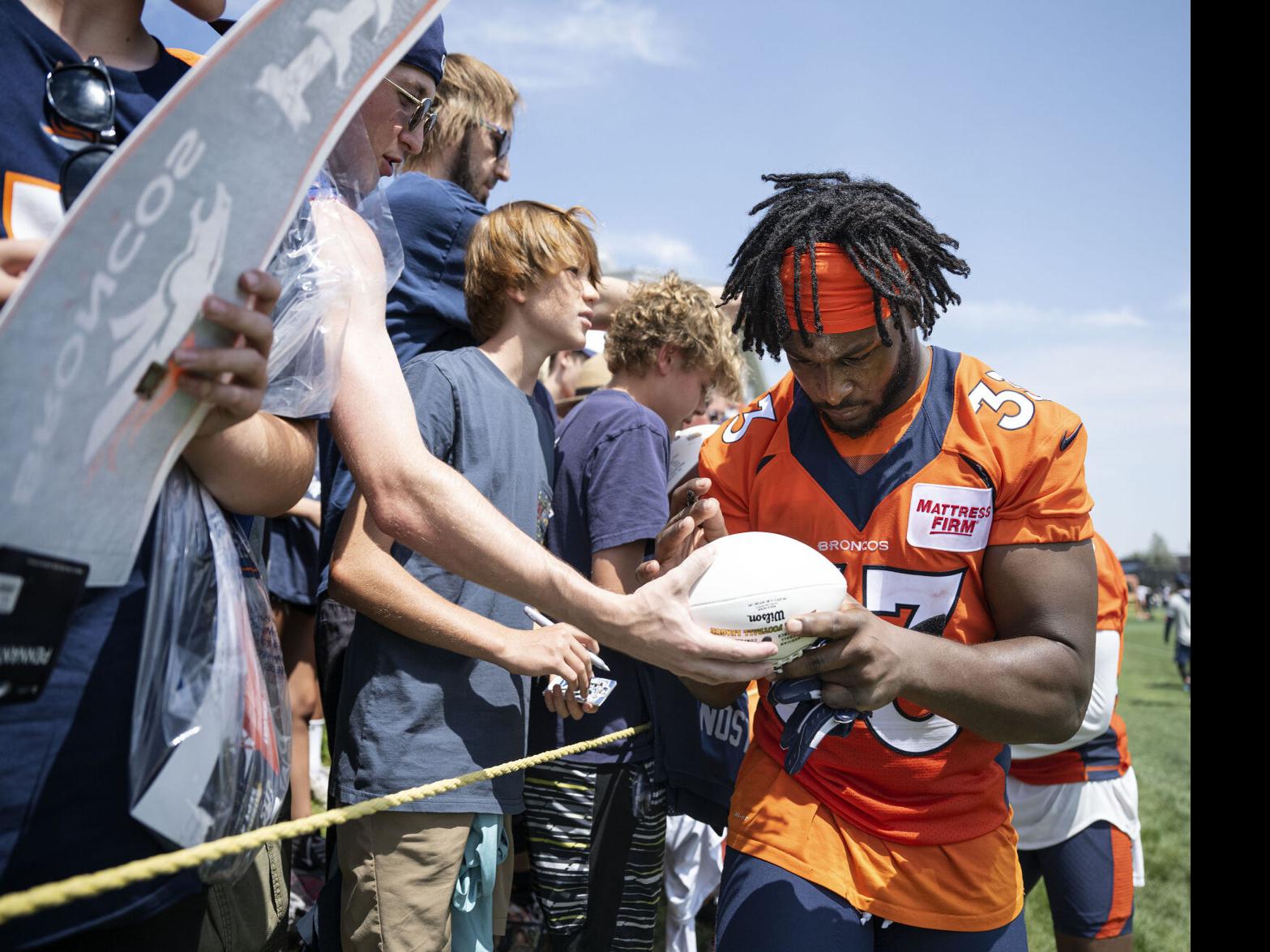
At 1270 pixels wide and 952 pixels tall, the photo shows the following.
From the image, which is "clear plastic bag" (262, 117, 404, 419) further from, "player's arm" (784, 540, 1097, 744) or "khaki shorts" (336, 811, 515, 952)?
"khaki shorts" (336, 811, 515, 952)

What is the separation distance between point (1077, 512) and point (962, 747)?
64cm

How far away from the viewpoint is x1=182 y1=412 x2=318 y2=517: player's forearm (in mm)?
1459

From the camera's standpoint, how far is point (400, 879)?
8.05 ft

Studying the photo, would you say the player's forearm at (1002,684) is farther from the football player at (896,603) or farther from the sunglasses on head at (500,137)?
the sunglasses on head at (500,137)

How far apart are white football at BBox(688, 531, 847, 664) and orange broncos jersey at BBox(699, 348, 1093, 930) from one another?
0.23 metres

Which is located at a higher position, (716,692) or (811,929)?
(716,692)

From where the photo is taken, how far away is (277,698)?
1600mm

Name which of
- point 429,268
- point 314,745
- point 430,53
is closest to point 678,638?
point 430,53

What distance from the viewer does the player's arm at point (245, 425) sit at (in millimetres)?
1297

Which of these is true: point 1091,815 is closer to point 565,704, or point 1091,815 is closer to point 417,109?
point 565,704

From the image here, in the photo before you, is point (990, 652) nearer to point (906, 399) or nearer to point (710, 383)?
point (906, 399)

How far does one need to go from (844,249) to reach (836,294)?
5.1 inches
